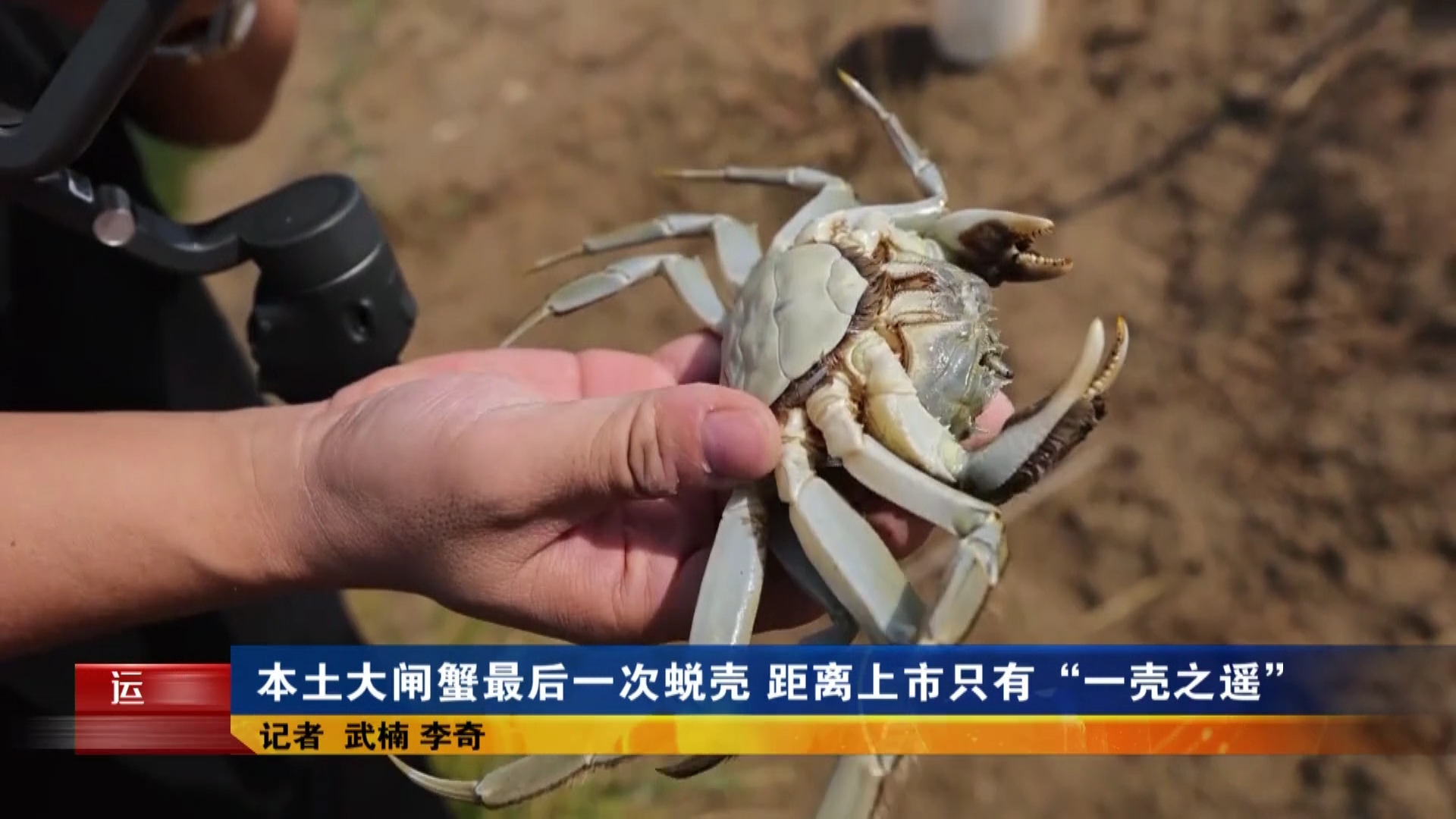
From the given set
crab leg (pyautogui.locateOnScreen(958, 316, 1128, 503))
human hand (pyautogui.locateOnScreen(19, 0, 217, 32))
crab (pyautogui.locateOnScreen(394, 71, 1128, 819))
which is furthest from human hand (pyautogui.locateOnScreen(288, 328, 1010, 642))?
human hand (pyautogui.locateOnScreen(19, 0, 217, 32))

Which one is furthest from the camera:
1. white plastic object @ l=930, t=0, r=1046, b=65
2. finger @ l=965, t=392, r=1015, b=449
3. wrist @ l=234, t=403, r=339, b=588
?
white plastic object @ l=930, t=0, r=1046, b=65

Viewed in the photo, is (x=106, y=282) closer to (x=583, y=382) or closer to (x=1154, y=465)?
(x=583, y=382)

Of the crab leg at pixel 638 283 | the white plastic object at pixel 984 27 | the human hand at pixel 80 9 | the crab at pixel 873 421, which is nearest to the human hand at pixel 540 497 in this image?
the crab at pixel 873 421

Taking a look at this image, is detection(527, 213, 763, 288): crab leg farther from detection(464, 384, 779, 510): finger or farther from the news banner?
the news banner

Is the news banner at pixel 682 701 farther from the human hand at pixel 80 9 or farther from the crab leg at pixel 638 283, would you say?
the human hand at pixel 80 9

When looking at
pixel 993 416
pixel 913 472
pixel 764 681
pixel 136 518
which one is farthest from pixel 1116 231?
pixel 136 518

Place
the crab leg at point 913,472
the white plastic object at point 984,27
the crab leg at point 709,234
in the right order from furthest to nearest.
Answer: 1. the white plastic object at point 984,27
2. the crab leg at point 709,234
3. the crab leg at point 913,472

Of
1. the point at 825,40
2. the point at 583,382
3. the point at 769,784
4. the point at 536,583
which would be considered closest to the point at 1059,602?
the point at 769,784
